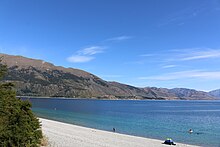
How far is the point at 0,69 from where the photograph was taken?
18.6 meters

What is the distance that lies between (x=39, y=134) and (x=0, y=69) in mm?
5820

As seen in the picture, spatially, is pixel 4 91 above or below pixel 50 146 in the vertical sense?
above

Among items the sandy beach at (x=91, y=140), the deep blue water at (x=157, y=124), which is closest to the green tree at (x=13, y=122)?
the sandy beach at (x=91, y=140)

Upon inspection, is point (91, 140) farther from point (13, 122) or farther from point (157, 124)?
point (157, 124)

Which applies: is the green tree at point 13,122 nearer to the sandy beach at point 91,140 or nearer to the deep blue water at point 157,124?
the sandy beach at point 91,140

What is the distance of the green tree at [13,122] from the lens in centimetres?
1756

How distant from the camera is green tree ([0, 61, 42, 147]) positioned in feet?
57.6

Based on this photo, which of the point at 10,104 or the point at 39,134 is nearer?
the point at 10,104

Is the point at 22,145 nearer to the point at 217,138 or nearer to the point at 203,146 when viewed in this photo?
the point at 203,146

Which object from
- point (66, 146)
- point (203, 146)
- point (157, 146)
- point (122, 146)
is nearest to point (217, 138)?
point (203, 146)

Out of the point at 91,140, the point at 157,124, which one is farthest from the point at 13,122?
the point at 157,124

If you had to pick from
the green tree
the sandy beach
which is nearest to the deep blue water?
the sandy beach

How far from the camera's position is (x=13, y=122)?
18344mm

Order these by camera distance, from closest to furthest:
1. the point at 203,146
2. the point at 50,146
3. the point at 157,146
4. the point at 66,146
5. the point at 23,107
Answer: the point at 23,107
the point at 50,146
the point at 66,146
the point at 157,146
the point at 203,146
